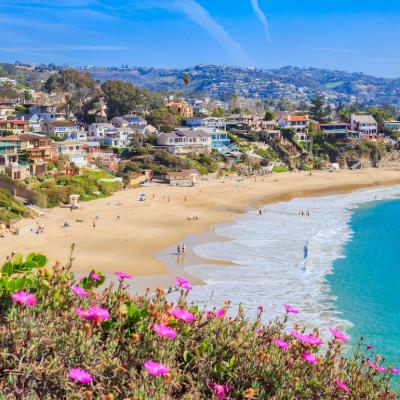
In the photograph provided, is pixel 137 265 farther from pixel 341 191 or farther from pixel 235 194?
pixel 341 191

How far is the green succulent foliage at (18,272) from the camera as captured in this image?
4.87 meters

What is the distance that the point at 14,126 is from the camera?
67.6m

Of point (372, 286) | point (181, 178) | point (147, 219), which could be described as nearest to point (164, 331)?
point (372, 286)

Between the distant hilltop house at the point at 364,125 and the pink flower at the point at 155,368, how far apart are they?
102975 mm

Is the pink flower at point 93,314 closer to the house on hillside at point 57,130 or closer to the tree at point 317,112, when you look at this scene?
the house on hillside at point 57,130

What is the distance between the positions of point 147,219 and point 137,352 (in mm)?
38000

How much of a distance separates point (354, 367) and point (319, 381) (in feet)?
2.98

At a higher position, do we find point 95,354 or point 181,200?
point 95,354

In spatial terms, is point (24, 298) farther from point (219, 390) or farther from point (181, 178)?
point (181, 178)

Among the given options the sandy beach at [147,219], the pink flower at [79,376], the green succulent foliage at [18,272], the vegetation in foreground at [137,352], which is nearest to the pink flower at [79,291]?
the vegetation in foreground at [137,352]

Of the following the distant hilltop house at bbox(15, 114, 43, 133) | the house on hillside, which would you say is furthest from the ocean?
the distant hilltop house at bbox(15, 114, 43, 133)

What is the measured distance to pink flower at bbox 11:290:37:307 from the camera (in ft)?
14.8

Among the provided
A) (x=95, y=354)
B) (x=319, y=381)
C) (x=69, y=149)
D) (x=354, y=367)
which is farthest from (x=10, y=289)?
(x=69, y=149)

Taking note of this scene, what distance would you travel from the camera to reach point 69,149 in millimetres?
59719
